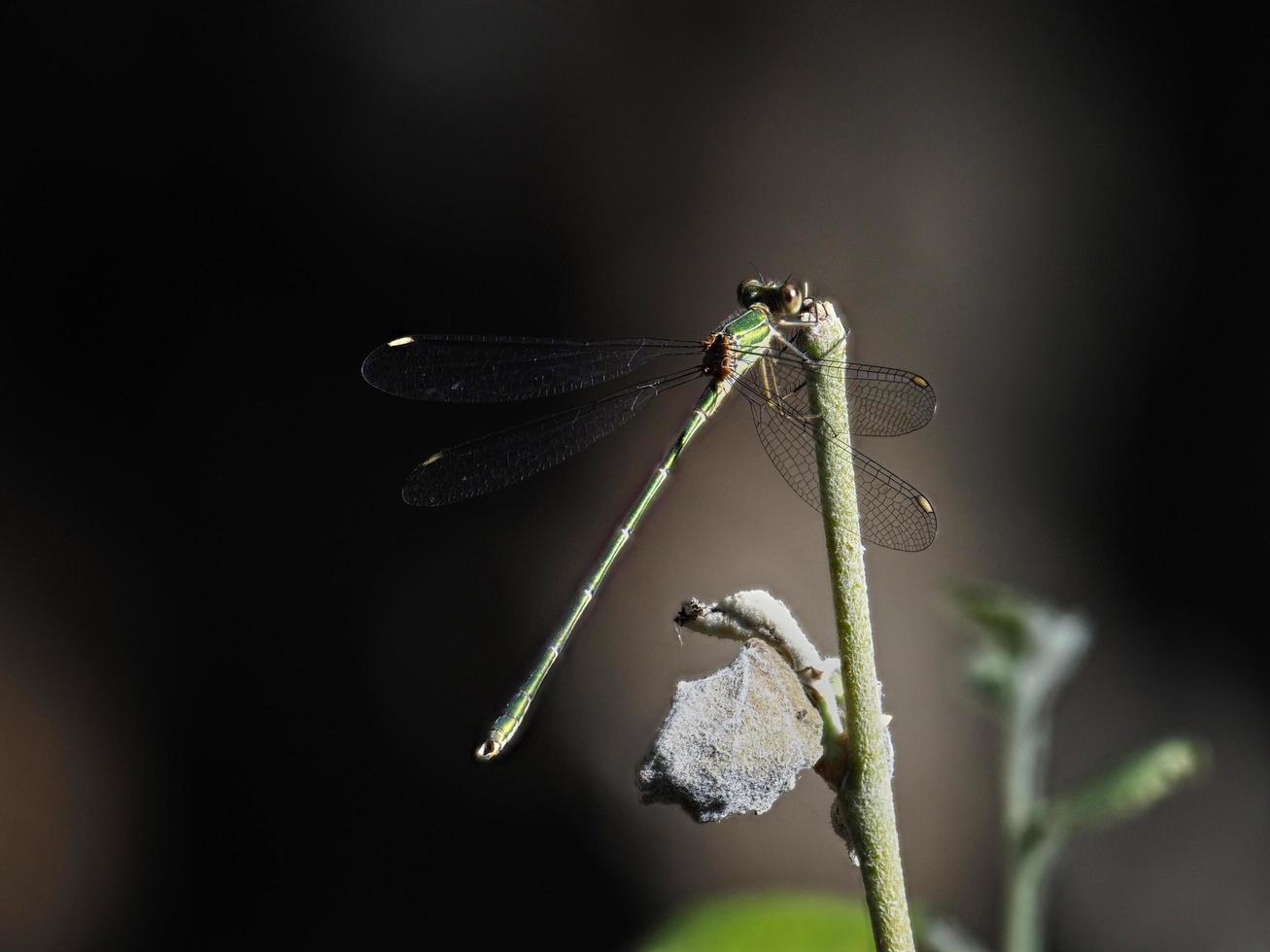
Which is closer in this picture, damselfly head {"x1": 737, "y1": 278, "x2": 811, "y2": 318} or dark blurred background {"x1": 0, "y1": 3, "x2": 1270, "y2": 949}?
damselfly head {"x1": 737, "y1": 278, "x2": 811, "y2": 318}

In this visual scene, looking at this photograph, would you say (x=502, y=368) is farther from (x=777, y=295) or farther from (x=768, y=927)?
(x=768, y=927)

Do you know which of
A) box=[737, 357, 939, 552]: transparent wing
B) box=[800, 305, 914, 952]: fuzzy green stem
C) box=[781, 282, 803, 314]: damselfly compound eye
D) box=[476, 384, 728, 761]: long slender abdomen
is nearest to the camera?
box=[800, 305, 914, 952]: fuzzy green stem

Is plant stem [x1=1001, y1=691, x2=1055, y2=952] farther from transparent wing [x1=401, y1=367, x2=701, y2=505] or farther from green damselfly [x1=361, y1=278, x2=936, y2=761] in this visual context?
transparent wing [x1=401, y1=367, x2=701, y2=505]

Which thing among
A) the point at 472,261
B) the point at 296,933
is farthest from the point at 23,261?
the point at 296,933

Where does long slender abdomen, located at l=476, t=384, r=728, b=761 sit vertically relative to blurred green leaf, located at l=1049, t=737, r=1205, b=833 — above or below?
above

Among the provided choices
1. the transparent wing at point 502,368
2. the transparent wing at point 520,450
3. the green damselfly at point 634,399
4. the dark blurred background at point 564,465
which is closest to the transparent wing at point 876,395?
the green damselfly at point 634,399

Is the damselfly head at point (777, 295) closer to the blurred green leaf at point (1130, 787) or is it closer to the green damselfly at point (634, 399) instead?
the green damselfly at point (634, 399)

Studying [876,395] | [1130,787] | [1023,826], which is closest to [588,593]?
[876,395]

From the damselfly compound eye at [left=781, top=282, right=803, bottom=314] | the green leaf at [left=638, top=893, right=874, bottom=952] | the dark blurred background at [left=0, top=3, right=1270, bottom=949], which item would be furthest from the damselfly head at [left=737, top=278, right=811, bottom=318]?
the dark blurred background at [left=0, top=3, right=1270, bottom=949]
